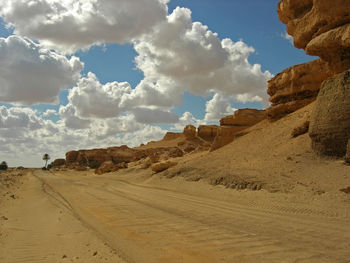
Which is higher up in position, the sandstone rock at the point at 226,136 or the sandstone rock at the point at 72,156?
the sandstone rock at the point at 226,136

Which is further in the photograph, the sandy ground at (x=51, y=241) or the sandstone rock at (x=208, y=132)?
the sandstone rock at (x=208, y=132)

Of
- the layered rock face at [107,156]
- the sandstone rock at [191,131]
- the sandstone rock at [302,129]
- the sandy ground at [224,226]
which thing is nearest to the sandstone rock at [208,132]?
the sandstone rock at [191,131]

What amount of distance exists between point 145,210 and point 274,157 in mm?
9266

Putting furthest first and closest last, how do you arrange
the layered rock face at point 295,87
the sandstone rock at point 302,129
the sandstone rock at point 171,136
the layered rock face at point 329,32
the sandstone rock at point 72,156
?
the sandstone rock at point 171,136, the sandstone rock at point 72,156, the layered rock face at point 295,87, the sandstone rock at point 302,129, the layered rock face at point 329,32

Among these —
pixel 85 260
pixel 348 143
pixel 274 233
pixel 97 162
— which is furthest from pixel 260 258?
pixel 97 162

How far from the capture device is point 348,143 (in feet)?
36.2

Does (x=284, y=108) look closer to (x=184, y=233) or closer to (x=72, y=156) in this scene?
(x=184, y=233)

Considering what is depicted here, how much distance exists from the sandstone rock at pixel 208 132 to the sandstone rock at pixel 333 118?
137 feet

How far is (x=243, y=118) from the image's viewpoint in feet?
88.3

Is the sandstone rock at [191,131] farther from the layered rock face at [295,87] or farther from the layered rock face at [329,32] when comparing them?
the layered rock face at [329,32]

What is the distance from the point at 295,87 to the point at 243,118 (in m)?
5.87

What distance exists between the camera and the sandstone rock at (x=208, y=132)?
55438 mm

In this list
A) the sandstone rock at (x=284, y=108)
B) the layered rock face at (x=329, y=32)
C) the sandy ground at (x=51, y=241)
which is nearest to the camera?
the sandy ground at (x=51, y=241)

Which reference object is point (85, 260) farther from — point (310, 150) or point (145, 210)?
point (310, 150)
